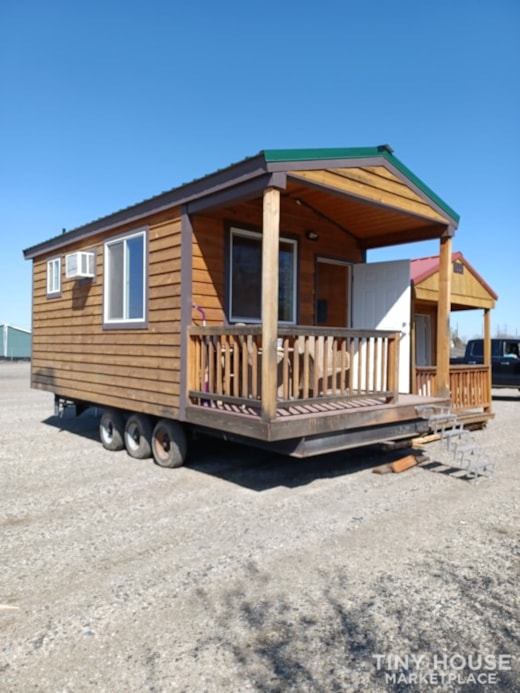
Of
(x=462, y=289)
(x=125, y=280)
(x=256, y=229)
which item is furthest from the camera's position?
(x=462, y=289)

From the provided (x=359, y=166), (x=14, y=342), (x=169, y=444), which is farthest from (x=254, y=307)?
(x=14, y=342)

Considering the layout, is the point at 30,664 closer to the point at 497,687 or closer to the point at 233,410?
the point at 497,687

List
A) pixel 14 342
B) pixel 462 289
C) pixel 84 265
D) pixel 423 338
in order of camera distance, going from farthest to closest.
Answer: pixel 14 342, pixel 423 338, pixel 462 289, pixel 84 265

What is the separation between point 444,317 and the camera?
21.2 ft

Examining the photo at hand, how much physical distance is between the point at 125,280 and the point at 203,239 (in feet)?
4.98

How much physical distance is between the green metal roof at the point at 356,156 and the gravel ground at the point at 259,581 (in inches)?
128

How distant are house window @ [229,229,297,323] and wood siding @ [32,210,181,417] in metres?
0.87

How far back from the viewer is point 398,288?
23.4 ft

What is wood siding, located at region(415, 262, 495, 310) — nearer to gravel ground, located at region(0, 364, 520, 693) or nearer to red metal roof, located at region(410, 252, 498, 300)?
red metal roof, located at region(410, 252, 498, 300)

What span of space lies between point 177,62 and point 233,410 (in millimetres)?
8248

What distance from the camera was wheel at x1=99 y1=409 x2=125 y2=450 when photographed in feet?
22.8

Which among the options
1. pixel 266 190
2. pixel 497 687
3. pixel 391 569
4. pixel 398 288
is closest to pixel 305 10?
pixel 398 288

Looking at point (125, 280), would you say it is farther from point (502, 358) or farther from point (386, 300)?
point (502, 358)

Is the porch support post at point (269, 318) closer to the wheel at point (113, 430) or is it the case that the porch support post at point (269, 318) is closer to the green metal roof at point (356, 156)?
the green metal roof at point (356, 156)
